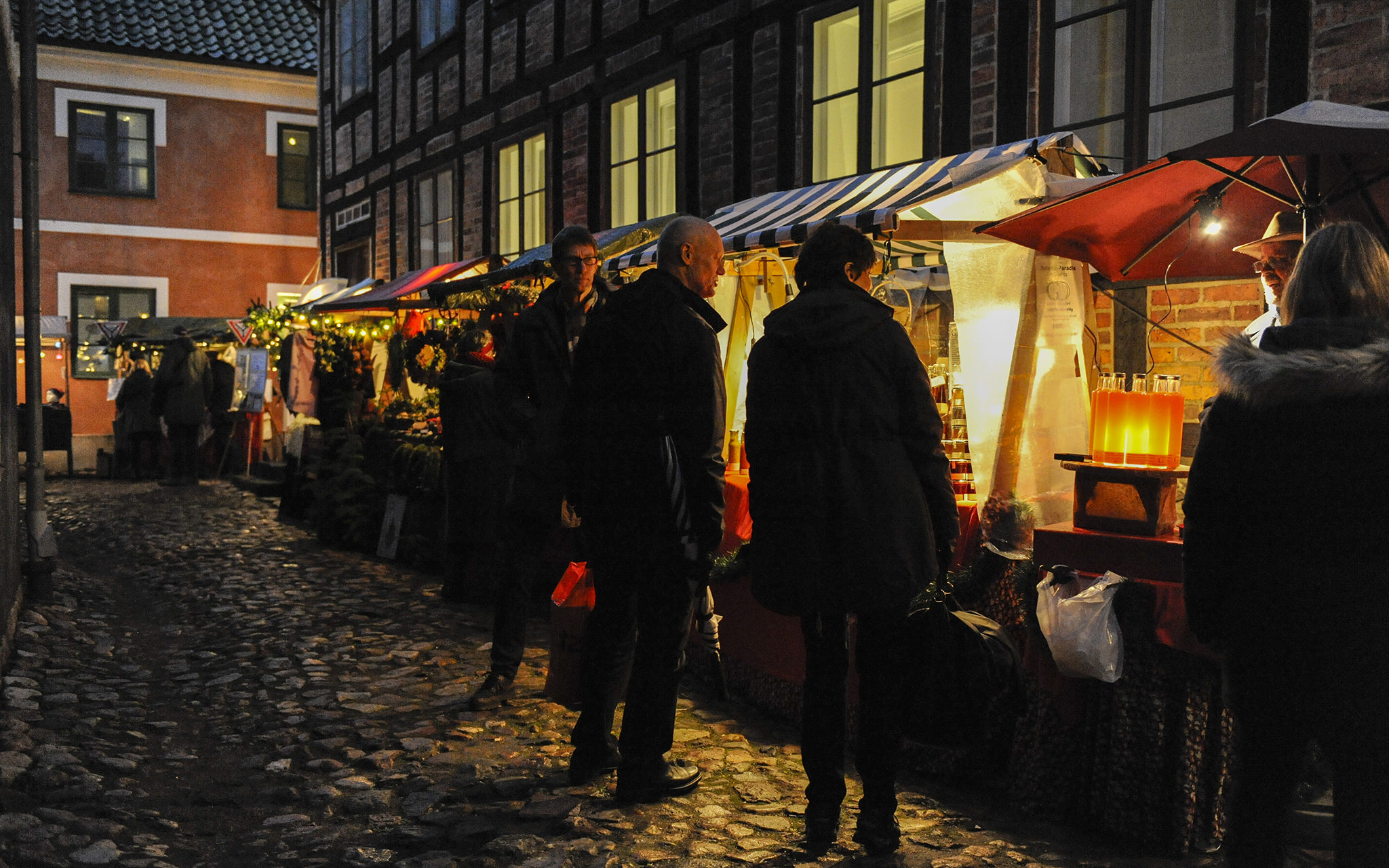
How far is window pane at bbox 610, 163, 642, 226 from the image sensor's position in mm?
11289

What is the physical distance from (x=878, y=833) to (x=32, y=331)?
264 inches

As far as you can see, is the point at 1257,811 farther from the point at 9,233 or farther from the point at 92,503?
the point at 92,503

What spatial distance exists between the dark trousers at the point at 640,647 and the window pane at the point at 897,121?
192 inches

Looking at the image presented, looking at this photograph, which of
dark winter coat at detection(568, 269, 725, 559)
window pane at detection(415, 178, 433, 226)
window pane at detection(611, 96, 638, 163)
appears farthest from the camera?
window pane at detection(415, 178, 433, 226)

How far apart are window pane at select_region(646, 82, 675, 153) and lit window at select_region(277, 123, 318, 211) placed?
50.4ft

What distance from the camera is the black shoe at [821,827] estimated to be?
140 inches

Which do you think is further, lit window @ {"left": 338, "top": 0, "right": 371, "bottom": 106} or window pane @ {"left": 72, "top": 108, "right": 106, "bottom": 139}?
window pane @ {"left": 72, "top": 108, "right": 106, "bottom": 139}

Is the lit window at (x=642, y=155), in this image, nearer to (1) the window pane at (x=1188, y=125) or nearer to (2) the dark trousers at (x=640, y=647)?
(1) the window pane at (x=1188, y=125)

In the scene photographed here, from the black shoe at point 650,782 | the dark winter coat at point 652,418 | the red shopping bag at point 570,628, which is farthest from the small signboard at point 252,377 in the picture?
the black shoe at point 650,782

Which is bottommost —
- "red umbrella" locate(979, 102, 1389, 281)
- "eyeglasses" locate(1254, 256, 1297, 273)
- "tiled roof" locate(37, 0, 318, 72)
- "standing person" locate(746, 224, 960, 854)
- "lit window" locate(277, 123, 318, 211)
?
"standing person" locate(746, 224, 960, 854)

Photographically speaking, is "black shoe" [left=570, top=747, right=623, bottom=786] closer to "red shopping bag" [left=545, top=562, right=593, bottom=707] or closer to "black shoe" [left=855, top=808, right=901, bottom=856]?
"red shopping bag" [left=545, top=562, right=593, bottom=707]

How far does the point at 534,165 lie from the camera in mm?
13211

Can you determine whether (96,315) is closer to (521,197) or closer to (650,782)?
(521,197)

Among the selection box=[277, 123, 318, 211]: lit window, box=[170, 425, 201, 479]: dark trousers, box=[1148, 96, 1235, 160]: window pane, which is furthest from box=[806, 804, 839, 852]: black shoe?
box=[277, 123, 318, 211]: lit window
